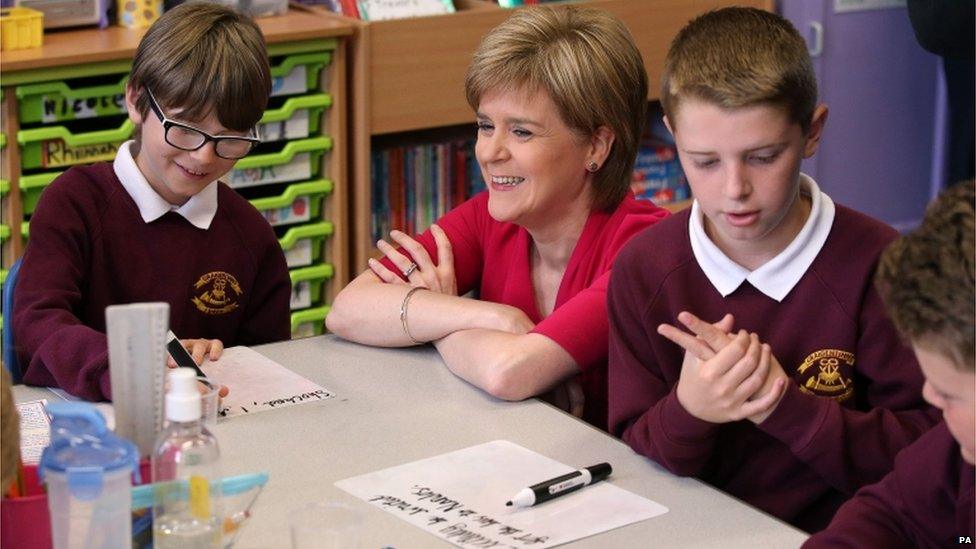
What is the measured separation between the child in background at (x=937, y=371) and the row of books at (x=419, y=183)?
2482mm

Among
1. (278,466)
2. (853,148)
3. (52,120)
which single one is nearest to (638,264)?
(278,466)

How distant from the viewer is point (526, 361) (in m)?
1.85

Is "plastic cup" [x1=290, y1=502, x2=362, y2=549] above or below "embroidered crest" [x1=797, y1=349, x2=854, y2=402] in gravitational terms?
below

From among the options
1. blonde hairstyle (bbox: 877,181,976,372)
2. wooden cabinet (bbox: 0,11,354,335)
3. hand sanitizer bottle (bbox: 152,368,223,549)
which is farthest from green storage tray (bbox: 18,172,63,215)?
blonde hairstyle (bbox: 877,181,976,372)

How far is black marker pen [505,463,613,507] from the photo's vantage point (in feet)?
4.93

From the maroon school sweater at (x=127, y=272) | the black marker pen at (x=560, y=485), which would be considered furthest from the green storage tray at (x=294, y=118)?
the black marker pen at (x=560, y=485)

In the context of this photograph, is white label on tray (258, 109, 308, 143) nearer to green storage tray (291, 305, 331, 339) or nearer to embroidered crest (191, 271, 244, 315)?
green storage tray (291, 305, 331, 339)

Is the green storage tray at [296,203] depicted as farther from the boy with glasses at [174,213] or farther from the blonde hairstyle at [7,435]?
the blonde hairstyle at [7,435]

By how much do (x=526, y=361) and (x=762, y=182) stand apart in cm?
43

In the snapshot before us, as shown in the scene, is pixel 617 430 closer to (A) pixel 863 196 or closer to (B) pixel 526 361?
(B) pixel 526 361

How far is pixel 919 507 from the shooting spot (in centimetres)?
137

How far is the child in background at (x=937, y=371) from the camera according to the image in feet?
3.80

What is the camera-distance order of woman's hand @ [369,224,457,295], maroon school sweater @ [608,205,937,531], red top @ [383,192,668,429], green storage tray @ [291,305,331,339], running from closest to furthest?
maroon school sweater @ [608,205,937,531] < red top @ [383,192,668,429] < woman's hand @ [369,224,457,295] < green storage tray @ [291,305,331,339]

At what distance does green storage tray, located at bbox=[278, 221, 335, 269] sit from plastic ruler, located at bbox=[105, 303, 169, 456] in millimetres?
2307
